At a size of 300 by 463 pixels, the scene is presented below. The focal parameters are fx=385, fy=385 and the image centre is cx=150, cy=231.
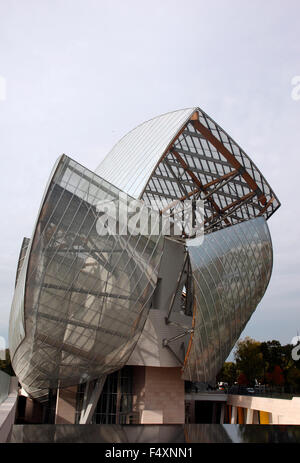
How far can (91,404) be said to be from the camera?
23266 millimetres

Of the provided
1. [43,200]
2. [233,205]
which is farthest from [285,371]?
[43,200]

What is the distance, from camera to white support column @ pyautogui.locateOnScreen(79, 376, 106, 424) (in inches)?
913

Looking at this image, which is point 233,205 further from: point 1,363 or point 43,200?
point 1,363

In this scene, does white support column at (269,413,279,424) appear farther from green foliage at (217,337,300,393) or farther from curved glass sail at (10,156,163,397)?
green foliage at (217,337,300,393)

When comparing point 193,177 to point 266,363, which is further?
point 266,363

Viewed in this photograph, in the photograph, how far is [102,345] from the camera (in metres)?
19.8

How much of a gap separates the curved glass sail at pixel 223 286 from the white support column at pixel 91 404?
5.65m

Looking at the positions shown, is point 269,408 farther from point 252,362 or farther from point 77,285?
point 252,362

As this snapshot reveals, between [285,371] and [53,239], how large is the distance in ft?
171

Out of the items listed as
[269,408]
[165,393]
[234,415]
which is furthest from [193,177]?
[234,415]

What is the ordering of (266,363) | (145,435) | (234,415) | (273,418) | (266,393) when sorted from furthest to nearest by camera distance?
1. (266,363)
2. (234,415)
3. (266,393)
4. (273,418)
5. (145,435)

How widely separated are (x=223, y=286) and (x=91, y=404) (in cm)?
1106

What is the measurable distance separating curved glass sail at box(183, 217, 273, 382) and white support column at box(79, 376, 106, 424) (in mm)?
5647

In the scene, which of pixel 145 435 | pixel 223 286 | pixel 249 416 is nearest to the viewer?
pixel 145 435
